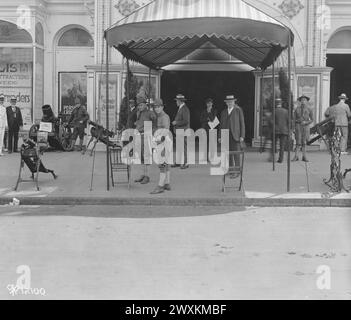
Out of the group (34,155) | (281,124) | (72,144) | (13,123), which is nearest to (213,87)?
(72,144)

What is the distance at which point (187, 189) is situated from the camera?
465 inches

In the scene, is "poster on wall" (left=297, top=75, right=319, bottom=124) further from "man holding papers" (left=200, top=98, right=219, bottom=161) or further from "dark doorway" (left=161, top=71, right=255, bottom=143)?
"man holding papers" (left=200, top=98, right=219, bottom=161)

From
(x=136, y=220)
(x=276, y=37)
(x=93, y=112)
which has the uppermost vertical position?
(x=276, y=37)

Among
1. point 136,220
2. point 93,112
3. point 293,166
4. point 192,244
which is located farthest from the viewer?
point 93,112

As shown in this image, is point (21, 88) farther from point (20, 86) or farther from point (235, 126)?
point (235, 126)

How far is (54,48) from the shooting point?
20.5m

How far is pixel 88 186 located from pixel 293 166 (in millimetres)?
5613

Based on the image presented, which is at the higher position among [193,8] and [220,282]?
[193,8]

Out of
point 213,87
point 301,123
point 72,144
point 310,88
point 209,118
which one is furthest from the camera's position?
point 213,87

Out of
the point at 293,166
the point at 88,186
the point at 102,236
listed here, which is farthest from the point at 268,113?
the point at 102,236

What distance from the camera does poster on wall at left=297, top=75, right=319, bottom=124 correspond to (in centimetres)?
1923

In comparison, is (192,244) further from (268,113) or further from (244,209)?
(268,113)

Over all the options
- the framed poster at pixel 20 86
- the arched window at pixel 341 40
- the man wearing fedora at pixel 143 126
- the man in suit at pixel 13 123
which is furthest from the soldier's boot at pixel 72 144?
the arched window at pixel 341 40

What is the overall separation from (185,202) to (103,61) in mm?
9330
